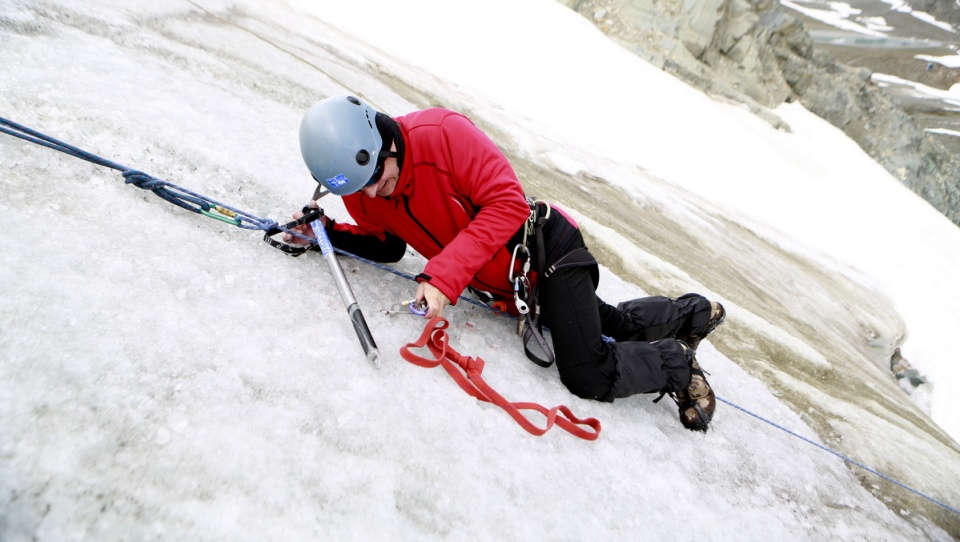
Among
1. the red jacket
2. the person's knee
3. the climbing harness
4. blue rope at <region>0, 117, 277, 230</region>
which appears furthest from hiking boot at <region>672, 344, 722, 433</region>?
blue rope at <region>0, 117, 277, 230</region>

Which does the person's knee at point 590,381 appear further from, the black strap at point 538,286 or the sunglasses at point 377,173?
the sunglasses at point 377,173

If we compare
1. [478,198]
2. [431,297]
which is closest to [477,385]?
[431,297]

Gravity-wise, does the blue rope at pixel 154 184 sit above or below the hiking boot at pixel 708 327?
below

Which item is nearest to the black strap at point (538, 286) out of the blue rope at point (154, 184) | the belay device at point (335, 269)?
the belay device at point (335, 269)

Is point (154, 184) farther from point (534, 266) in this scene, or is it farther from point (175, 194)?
point (534, 266)

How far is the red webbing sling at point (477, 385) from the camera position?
2.59m

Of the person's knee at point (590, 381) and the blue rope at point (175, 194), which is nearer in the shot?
the blue rope at point (175, 194)

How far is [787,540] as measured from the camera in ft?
8.63

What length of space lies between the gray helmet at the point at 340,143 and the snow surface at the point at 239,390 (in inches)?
29.5

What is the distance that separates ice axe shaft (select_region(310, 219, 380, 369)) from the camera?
2.51 m

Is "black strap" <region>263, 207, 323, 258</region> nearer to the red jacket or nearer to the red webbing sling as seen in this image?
the red jacket

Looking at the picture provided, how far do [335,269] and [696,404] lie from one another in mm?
2239

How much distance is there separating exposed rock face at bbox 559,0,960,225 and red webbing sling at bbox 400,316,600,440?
68.3 ft

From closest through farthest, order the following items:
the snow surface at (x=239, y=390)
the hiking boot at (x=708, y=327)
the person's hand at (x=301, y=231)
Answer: the snow surface at (x=239, y=390) < the person's hand at (x=301, y=231) < the hiking boot at (x=708, y=327)
